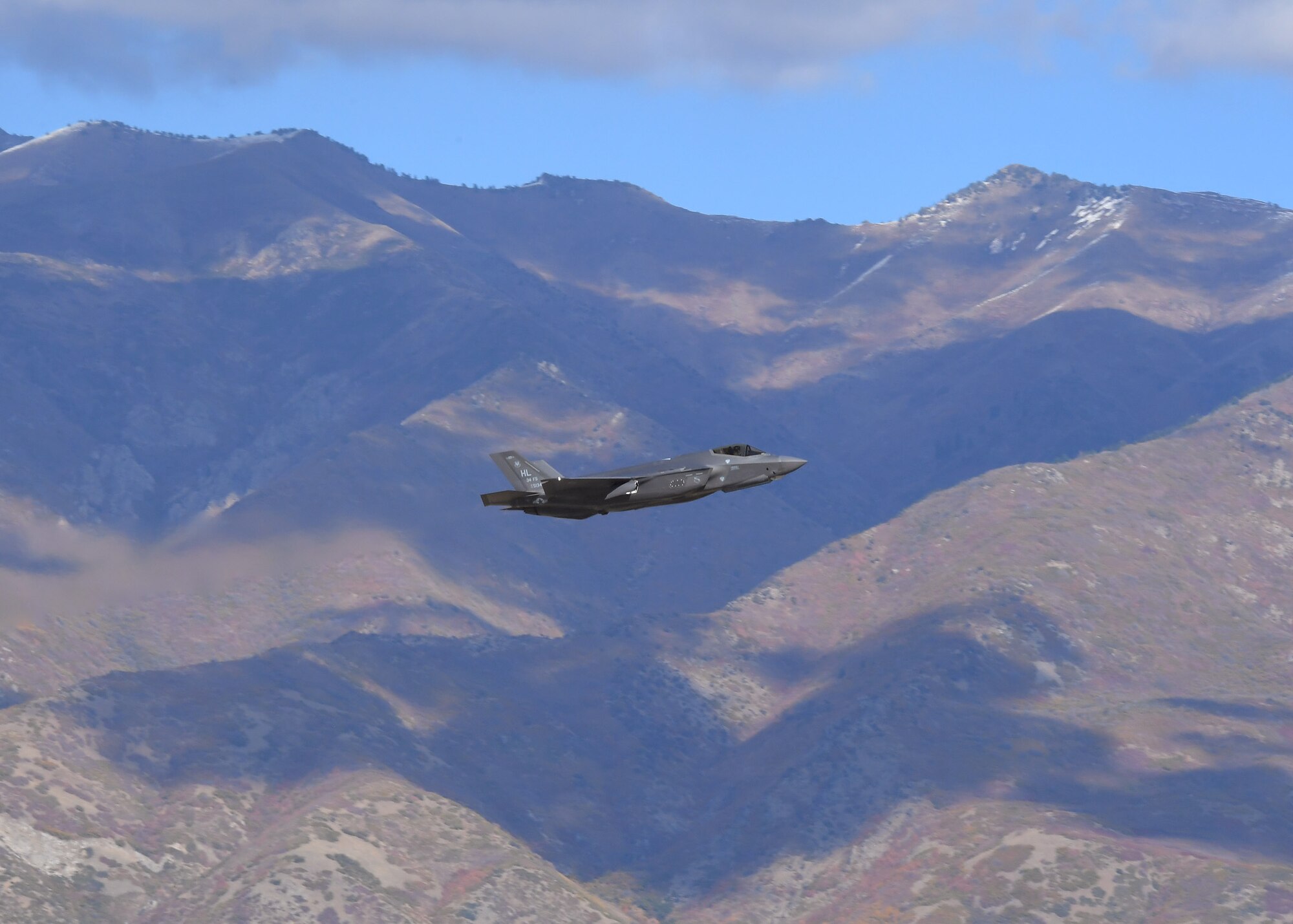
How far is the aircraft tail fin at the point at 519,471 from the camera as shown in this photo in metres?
87.4

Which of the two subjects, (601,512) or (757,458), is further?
(757,458)

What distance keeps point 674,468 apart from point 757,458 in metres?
5.85

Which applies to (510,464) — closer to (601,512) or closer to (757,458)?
(601,512)

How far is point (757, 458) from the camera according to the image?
91.8 m

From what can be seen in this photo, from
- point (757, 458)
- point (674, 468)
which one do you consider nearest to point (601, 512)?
point (674, 468)

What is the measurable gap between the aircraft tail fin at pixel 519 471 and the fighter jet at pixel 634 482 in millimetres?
29

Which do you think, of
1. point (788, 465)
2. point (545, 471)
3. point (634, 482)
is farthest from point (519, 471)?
point (788, 465)

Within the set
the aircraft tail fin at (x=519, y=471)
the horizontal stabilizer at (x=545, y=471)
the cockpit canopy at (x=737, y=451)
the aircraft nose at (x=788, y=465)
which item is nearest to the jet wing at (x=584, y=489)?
the horizontal stabilizer at (x=545, y=471)

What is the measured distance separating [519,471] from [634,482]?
593 cm

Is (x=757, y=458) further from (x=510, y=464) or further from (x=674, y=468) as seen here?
(x=510, y=464)

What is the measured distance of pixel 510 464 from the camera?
88.4 m

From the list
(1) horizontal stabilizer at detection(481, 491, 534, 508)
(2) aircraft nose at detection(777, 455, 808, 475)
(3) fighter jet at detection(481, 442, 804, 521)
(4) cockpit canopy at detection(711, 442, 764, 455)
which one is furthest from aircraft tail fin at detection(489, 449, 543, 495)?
(2) aircraft nose at detection(777, 455, 808, 475)

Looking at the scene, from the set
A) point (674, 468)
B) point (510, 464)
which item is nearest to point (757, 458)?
point (674, 468)

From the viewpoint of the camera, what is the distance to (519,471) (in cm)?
8838
